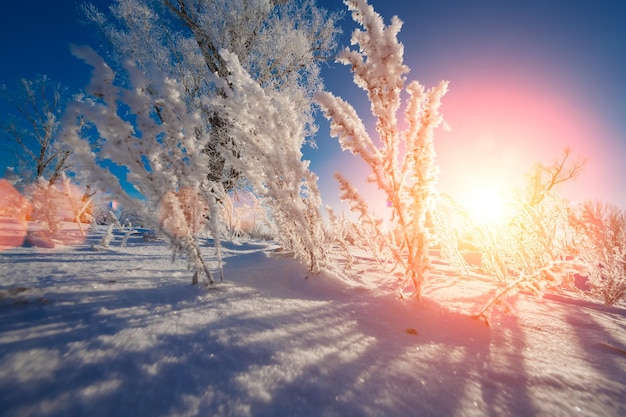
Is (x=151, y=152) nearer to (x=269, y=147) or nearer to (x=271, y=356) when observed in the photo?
(x=269, y=147)

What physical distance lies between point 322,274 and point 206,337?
115 cm

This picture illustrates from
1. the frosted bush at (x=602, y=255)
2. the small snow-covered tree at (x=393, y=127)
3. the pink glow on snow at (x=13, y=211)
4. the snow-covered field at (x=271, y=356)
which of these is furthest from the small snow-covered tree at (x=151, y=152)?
the frosted bush at (x=602, y=255)

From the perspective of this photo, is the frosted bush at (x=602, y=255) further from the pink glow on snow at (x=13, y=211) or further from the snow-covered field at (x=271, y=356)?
the pink glow on snow at (x=13, y=211)

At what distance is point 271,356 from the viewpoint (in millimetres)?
817

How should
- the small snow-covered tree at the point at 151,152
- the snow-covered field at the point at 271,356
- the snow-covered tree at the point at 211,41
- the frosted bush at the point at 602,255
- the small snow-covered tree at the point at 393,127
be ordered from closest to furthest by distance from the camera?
the snow-covered field at the point at 271,356 → the small snow-covered tree at the point at 151,152 → the small snow-covered tree at the point at 393,127 → the frosted bush at the point at 602,255 → the snow-covered tree at the point at 211,41

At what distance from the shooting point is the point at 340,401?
647mm

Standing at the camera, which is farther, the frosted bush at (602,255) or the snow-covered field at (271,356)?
the frosted bush at (602,255)

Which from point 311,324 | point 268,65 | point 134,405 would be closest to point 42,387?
point 134,405

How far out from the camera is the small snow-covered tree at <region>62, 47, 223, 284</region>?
1.27 metres

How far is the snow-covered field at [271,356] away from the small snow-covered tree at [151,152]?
15.2 inches

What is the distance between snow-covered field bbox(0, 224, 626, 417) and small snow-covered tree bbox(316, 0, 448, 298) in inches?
19.2

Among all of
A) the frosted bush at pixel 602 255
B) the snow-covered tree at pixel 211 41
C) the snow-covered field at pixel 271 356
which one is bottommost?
the snow-covered field at pixel 271 356

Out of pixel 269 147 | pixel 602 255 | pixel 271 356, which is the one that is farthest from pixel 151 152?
pixel 602 255

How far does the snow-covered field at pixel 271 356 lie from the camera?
1.93ft
